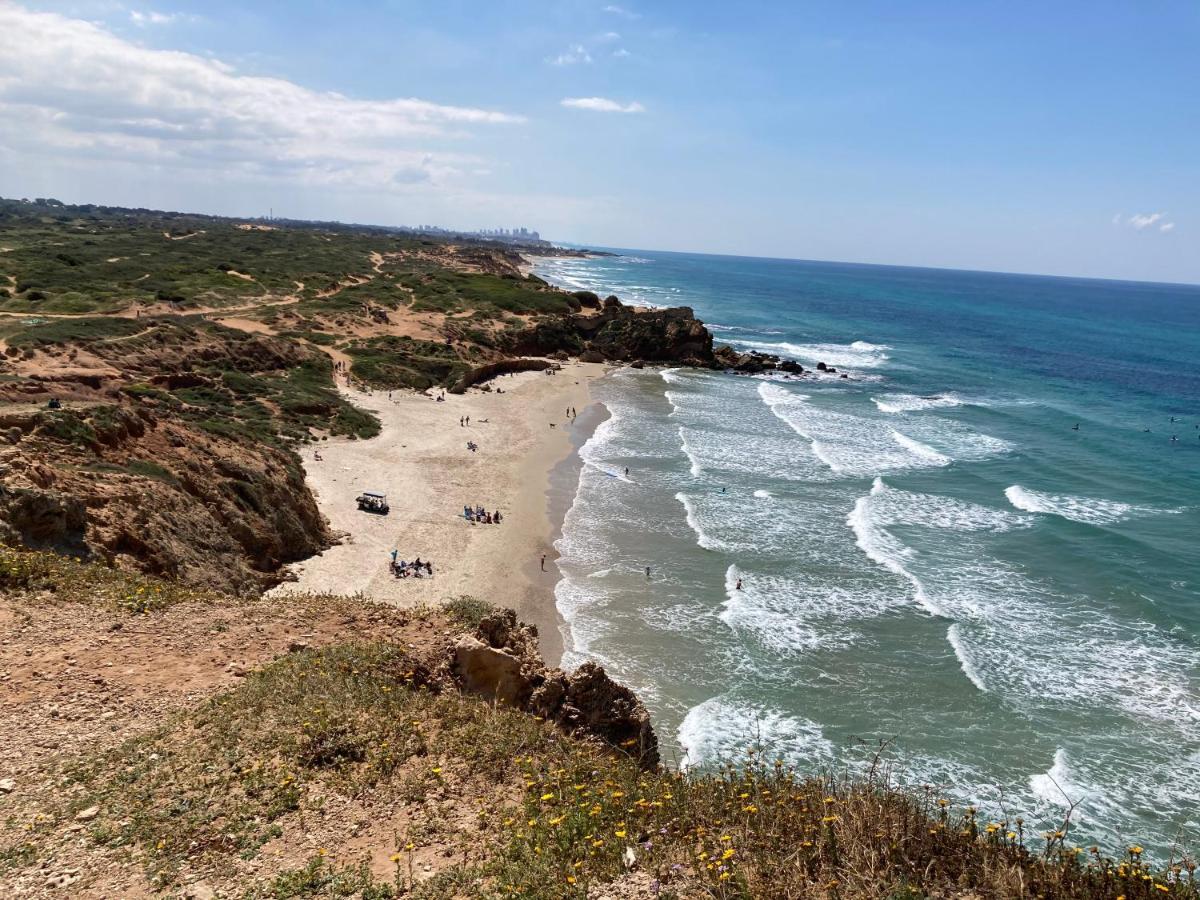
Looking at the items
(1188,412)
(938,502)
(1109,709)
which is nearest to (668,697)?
(1109,709)

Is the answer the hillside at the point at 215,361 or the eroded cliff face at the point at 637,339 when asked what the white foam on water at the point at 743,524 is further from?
the eroded cliff face at the point at 637,339

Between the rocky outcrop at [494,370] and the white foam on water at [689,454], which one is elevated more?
the rocky outcrop at [494,370]

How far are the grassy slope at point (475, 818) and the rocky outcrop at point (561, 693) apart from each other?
793mm

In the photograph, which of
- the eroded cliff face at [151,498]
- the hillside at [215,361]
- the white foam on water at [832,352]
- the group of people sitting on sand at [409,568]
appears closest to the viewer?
the eroded cliff face at [151,498]

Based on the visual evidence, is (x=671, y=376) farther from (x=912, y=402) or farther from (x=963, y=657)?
(x=963, y=657)

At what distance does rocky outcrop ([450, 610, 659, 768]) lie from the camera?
9977 millimetres

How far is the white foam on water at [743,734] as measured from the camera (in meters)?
16.4

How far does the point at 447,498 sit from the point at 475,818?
2715 cm

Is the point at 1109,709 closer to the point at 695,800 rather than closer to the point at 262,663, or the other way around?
the point at 695,800

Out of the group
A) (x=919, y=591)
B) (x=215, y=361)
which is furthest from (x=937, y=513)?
(x=215, y=361)

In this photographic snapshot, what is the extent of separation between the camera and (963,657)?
21.1 metres

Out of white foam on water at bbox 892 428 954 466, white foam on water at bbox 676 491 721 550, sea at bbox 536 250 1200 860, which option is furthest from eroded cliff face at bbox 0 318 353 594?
white foam on water at bbox 892 428 954 466

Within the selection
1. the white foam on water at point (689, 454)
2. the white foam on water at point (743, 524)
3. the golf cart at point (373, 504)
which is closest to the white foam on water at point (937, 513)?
the white foam on water at point (743, 524)

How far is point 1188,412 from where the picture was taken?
55.9 m
